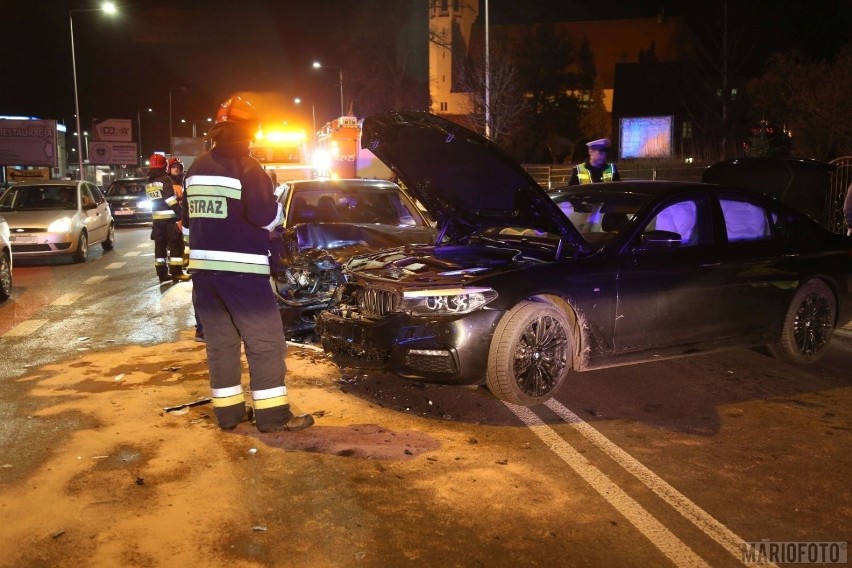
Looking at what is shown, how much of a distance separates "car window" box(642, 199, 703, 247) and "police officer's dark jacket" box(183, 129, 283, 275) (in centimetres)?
299

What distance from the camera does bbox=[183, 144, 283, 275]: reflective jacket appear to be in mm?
4902

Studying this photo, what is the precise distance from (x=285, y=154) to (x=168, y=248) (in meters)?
10.4

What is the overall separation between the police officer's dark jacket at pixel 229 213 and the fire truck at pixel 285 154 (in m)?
16.4

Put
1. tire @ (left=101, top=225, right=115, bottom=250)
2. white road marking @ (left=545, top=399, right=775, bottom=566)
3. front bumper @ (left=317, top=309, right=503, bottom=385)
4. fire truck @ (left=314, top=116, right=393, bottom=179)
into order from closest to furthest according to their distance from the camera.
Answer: white road marking @ (left=545, top=399, right=775, bottom=566) → front bumper @ (left=317, top=309, right=503, bottom=385) → tire @ (left=101, top=225, right=115, bottom=250) → fire truck @ (left=314, top=116, right=393, bottom=179)

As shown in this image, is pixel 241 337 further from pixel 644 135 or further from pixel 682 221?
pixel 644 135

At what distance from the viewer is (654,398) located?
5781 mm

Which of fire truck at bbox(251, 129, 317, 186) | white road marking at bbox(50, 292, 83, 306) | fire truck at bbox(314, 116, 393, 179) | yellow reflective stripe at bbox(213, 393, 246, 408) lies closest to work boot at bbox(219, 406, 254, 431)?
yellow reflective stripe at bbox(213, 393, 246, 408)

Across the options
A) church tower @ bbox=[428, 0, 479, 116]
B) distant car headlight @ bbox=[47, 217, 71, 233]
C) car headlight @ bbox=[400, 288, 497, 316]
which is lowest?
car headlight @ bbox=[400, 288, 497, 316]

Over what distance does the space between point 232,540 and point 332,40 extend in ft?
234

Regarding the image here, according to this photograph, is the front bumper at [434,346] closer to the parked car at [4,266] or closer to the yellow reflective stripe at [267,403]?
the yellow reflective stripe at [267,403]

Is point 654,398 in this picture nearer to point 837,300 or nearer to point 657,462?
point 657,462

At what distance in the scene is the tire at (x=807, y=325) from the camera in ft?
21.6

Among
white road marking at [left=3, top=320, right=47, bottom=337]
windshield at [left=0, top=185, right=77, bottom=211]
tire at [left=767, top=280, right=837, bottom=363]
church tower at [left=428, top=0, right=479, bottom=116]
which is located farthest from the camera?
church tower at [left=428, top=0, right=479, bottom=116]

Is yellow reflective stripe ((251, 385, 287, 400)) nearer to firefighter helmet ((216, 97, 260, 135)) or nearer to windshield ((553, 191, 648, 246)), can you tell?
firefighter helmet ((216, 97, 260, 135))
